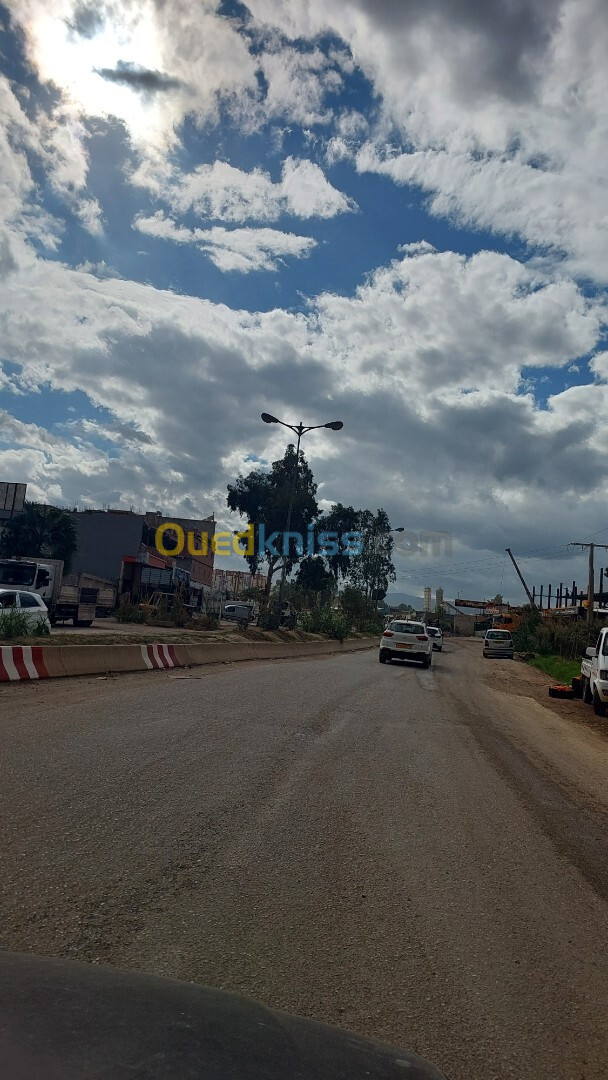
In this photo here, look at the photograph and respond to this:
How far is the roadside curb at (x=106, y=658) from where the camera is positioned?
12.7m

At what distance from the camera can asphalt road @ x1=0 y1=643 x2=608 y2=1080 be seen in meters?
3.12

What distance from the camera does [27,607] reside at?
61.9ft

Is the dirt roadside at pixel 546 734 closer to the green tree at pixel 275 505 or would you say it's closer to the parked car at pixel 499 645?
the parked car at pixel 499 645

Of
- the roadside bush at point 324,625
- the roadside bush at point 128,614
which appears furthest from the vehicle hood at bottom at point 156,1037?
the roadside bush at point 128,614

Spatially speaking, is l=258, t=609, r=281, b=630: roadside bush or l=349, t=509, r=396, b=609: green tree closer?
l=258, t=609, r=281, b=630: roadside bush

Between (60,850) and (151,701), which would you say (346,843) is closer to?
(60,850)

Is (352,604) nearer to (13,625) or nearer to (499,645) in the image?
(499,645)

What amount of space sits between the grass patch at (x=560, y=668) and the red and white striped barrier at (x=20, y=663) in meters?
19.4

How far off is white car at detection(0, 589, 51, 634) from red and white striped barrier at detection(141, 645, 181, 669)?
10.4 feet

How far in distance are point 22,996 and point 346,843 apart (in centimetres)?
319

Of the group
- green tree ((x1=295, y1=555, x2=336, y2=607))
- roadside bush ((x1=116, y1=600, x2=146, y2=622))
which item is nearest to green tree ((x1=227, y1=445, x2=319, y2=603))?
green tree ((x1=295, y1=555, x2=336, y2=607))

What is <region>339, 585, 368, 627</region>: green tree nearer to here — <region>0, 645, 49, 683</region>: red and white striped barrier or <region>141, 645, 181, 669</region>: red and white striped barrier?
<region>141, 645, 181, 669</region>: red and white striped barrier

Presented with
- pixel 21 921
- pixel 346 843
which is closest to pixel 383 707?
pixel 346 843

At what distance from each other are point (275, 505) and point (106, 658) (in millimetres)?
39516
